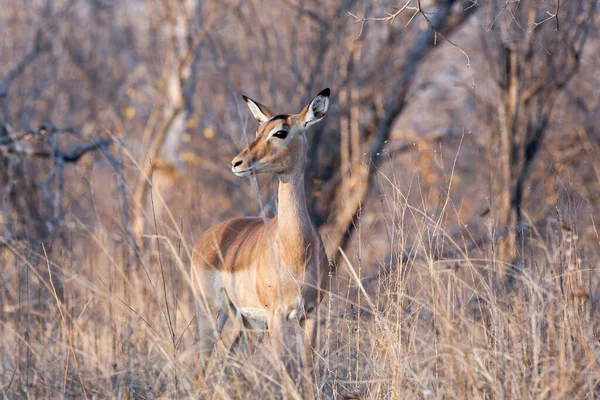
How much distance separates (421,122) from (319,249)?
16.0 metres

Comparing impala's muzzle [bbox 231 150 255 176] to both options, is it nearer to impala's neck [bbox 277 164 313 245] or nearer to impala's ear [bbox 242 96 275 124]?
impala's neck [bbox 277 164 313 245]

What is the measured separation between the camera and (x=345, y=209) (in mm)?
9344

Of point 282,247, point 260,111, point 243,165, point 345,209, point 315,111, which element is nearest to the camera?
point 243,165

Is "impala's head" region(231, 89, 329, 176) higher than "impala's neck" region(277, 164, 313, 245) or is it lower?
higher

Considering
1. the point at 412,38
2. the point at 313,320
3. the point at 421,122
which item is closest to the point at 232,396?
the point at 313,320

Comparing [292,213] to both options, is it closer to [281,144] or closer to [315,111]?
[281,144]

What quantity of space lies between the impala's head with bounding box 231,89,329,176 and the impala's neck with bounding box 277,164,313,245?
3.1 inches

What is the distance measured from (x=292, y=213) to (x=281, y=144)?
0.45 m

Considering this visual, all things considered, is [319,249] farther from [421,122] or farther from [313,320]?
[421,122]

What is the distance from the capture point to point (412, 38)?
11.9m

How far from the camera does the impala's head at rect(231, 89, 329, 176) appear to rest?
5.10 metres

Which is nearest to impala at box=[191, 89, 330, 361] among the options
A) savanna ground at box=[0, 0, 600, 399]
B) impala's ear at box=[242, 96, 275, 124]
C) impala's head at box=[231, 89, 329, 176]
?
impala's head at box=[231, 89, 329, 176]

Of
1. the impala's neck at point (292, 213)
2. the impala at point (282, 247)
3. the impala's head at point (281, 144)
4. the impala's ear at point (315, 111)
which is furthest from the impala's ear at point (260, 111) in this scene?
the impala's neck at point (292, 213)

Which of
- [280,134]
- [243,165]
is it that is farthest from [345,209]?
[243,165]
